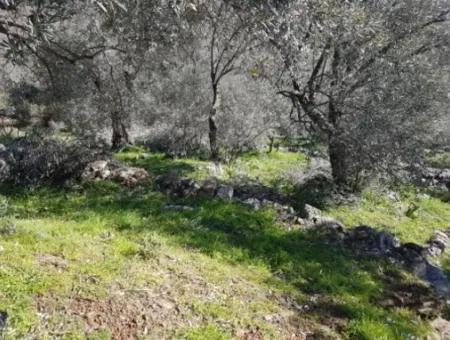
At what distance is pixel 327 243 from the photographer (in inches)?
371

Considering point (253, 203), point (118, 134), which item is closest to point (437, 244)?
point (253, 203)

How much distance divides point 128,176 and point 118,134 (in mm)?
7391

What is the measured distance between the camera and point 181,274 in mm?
6824

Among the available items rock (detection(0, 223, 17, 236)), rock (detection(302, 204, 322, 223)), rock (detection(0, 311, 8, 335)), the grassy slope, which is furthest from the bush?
rock (detection(0, 311, 8, 335))

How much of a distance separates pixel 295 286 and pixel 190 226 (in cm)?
219

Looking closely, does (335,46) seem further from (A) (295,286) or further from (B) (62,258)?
(B) (62,258)

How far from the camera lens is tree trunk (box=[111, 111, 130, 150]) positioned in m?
18.2

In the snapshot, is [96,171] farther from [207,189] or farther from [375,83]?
[375,83]

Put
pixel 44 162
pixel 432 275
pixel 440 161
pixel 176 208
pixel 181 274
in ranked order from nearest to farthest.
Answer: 1. pixel 181 274
2. pixel 432 275
3. pixel 176 208
4. pixel 44 162
5. pixel 440 161

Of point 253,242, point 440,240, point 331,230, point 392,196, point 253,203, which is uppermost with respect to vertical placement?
point 253,203

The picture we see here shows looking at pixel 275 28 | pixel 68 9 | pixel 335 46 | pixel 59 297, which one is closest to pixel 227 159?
pixel 335 46

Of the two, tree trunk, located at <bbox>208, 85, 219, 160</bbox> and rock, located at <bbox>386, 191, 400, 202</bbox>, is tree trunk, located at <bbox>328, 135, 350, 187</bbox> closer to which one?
rock, located at <bbox>386, 191, 400, 202</bbox>

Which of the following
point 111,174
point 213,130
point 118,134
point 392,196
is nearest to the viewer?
point 111,174

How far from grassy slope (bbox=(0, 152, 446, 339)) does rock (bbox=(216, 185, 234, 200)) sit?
0.77 metres
